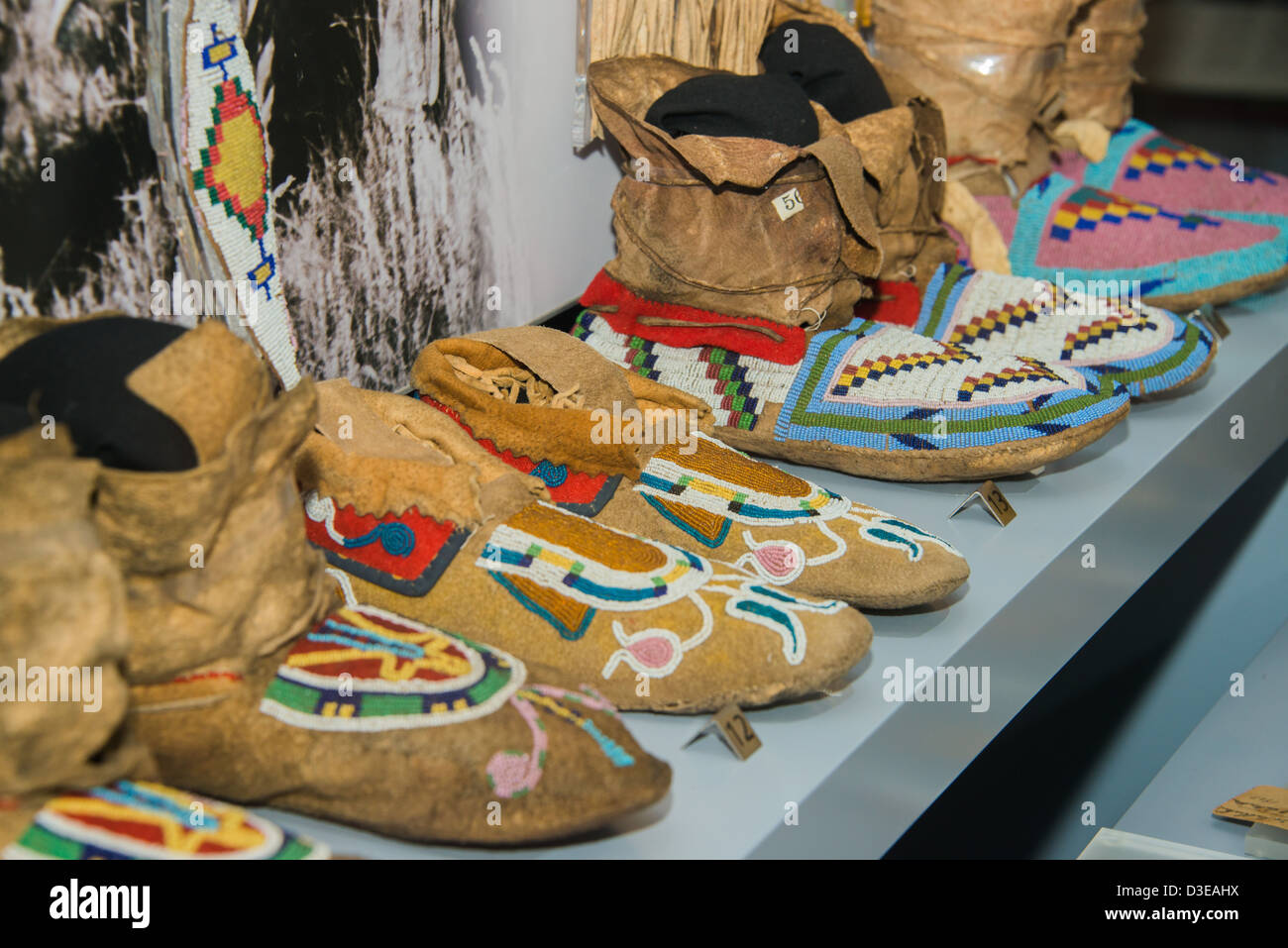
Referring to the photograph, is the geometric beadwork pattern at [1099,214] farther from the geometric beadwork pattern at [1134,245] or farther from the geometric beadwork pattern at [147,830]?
the geometric beadwork pattern at [147,830]

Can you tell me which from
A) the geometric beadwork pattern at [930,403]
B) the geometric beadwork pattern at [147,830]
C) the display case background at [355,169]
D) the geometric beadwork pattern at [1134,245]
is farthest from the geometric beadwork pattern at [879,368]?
the geometric beadwork pattern at [147,830]

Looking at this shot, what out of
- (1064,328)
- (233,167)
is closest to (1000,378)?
(1064,328)

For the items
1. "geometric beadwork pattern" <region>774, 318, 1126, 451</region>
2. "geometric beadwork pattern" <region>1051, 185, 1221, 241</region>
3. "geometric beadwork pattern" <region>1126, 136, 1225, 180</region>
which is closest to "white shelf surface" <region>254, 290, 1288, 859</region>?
"geometric beadwork pattern" <region>774, 318, 1126, 451</region>

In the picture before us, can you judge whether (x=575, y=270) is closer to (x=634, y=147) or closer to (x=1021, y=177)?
(x=634, y=147)

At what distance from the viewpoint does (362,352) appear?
3.78ft

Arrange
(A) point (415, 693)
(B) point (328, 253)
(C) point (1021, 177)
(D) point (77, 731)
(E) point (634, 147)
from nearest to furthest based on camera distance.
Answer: (D) point (77, 731) < (A) point (415, 693) < (B) point (328, 253) < (E) point (634, 147) < (C) point (1021, 177)

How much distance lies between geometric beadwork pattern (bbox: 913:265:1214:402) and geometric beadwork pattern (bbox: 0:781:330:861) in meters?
0.92

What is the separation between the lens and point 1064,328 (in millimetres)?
1399

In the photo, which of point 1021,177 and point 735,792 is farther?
point 1021,177

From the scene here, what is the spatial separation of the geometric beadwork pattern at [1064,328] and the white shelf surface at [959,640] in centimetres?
6

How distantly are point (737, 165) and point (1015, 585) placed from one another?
1.40ft

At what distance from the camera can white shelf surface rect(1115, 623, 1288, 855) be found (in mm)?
1133

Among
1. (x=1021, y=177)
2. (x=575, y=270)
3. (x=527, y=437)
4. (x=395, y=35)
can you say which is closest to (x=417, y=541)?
(x=527, y=437)

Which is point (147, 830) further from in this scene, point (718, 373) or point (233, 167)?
point (718, 373)
